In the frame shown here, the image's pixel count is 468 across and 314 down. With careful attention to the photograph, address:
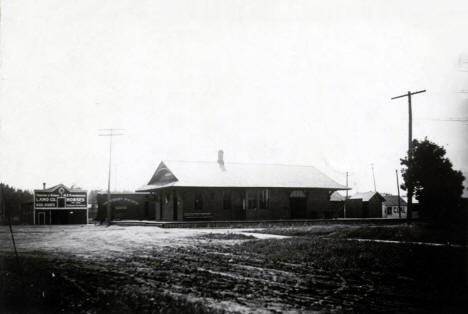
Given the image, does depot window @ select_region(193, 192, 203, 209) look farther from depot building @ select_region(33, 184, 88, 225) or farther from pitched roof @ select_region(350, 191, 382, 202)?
pitched roof @ select_region(350, 191, 382, 202)

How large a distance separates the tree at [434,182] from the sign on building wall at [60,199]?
36579 mm

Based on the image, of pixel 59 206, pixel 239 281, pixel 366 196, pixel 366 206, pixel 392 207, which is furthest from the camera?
pixel 392 207

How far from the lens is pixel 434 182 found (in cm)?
2002

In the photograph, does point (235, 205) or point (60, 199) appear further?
point (60, 199)

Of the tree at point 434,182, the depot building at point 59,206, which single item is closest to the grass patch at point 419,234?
the tree at point 434,182

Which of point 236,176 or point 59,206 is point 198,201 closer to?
point 236,176

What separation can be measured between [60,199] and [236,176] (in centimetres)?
2122

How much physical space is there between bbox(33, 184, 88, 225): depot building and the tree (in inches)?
1440

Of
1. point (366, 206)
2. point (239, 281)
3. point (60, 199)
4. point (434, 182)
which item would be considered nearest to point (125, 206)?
point (60, 199)

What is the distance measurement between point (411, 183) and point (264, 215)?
1646 centimetres

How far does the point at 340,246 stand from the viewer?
13.0 m

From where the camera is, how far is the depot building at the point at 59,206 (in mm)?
45469

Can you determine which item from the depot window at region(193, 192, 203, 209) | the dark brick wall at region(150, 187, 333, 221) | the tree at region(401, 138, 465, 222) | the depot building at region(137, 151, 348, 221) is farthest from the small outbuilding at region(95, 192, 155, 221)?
the tree at region(401, 138, 465, 222)

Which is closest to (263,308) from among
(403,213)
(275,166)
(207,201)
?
(207,201)
